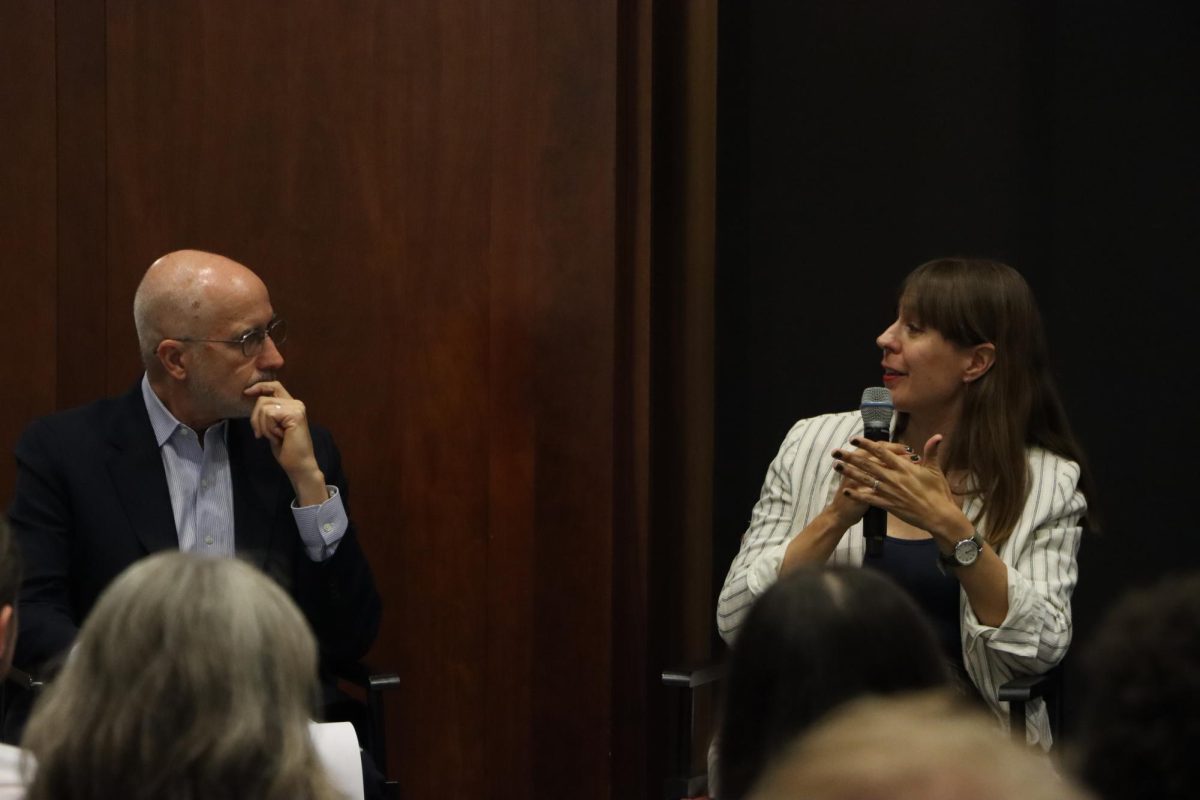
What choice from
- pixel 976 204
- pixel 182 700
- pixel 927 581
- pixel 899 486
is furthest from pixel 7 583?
pixel 976 204

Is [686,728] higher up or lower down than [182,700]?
lower down

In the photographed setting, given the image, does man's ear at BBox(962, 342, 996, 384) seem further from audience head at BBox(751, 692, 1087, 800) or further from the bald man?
audience head at BBox(751, 692, 1087, 800)

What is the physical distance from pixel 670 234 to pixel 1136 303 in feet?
3.29

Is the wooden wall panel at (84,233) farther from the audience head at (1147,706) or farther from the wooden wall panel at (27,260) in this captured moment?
the audience head at (1147,706)

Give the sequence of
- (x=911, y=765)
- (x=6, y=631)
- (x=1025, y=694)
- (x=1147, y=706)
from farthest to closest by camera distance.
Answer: (x=1025, y=694), (x=6, y=631), (x=1147, y=706), (x=911, y=765)

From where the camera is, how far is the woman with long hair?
2.90 m

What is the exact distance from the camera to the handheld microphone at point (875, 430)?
2949 mm

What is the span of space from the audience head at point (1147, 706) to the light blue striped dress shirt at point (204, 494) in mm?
2015

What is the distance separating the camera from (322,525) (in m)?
3.09

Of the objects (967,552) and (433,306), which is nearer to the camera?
(967,552)

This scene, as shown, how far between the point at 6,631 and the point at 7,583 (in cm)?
5

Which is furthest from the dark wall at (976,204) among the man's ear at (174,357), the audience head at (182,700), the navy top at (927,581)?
the audience head at (182,700)

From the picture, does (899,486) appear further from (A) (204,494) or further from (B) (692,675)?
(A) (204,494)

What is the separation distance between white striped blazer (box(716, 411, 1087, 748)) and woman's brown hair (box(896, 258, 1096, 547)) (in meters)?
0.05
